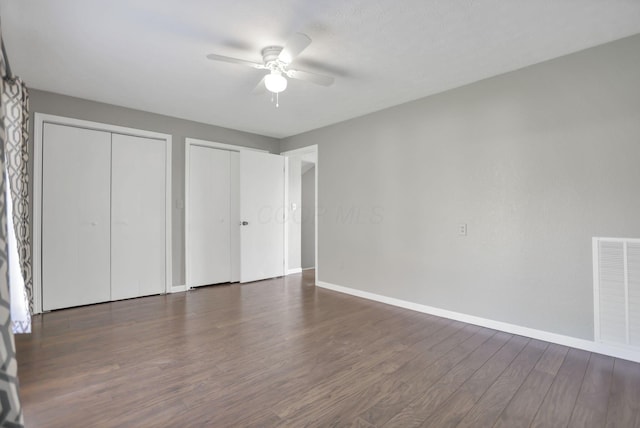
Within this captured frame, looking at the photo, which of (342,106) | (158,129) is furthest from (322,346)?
(158,129)

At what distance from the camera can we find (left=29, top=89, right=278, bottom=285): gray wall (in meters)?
3.36

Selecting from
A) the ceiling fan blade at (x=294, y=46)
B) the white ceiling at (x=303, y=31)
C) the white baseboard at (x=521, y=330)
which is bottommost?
the white baseboard at (x=521, y=330)

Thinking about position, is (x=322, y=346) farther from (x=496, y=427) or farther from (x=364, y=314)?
(x=496, y=427)

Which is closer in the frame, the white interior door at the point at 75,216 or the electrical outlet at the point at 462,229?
the electrical outlet at the point at 462,229

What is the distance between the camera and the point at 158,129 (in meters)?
4.07

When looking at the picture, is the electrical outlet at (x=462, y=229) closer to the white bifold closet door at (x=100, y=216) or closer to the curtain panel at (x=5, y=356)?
the curtain panel at (x=5, y=356)

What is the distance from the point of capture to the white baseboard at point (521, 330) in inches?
90.4

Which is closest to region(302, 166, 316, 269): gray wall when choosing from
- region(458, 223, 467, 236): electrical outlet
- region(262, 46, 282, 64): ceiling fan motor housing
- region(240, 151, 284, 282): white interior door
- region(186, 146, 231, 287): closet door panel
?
region(240, 151, 284, 282): white interior door

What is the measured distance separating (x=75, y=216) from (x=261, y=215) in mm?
2379

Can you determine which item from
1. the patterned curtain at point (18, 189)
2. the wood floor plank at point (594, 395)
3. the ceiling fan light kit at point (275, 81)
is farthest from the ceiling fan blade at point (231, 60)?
the wood floor plank at point (594, 395)

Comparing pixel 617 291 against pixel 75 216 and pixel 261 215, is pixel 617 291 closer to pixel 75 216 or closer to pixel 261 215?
pixel 261 215

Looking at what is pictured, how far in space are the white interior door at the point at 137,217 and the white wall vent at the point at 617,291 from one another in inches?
185

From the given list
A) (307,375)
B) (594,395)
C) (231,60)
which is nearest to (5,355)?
(307,375)

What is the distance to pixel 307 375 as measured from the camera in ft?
6.88
